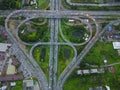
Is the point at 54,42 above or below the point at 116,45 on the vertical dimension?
above

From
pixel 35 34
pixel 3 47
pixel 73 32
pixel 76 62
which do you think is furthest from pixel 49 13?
pixel 76 62

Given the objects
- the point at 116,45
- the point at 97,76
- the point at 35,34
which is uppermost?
the point at 35,34

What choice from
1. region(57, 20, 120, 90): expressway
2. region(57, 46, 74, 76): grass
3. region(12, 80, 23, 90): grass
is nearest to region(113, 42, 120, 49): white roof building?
region(57, 20, 120, 90): expressway

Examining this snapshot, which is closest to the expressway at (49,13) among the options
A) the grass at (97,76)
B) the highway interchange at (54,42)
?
the highway interchange at (54,42)

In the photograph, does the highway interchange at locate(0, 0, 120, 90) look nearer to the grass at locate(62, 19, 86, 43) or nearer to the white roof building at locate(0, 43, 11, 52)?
the grass at locate(62, 19, 86, 43)

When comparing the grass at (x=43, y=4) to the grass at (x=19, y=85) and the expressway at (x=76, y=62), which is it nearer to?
the expressway at (x=76, y=62)

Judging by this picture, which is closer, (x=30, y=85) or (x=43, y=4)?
→ (x=30, y=85)

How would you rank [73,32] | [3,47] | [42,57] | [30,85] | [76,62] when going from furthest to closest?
1. [73,32]
2. [3,47]
3. [42,57]
4. [76,62]
5. [30,85]

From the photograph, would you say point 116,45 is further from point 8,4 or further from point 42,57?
point 8,4

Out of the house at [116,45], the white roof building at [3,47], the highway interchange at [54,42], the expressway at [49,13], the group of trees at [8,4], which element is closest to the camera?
the highway interchange at [54,42]

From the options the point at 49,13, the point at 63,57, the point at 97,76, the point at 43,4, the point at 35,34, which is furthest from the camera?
the point at 43,4
